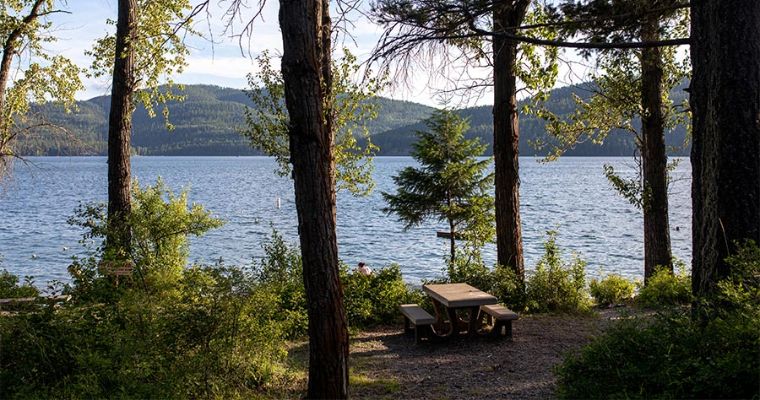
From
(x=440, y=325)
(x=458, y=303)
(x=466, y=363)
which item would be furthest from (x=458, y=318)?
(x=466, y=363)

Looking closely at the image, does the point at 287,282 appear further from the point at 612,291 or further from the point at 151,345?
the point at 612,291

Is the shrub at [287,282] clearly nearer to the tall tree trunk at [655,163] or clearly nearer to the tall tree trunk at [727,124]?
the tall tree trunk at [727,124]

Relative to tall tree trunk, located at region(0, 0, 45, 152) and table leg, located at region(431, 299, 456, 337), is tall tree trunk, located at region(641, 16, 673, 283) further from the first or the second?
tall tree trunk, located at region(0, 0, 45, 152)

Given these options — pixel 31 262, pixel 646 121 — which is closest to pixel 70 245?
pixel 31 262

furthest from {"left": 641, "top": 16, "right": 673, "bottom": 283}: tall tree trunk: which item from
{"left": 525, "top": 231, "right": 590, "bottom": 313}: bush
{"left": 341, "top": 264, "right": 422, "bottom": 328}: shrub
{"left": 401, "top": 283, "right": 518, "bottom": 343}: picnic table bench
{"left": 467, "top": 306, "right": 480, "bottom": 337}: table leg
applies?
{"left": 467, "top": 306, "right": 480, "bottom": 337}: table leg

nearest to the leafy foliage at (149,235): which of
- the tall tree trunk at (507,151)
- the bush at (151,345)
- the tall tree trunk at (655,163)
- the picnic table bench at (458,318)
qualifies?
the bush at (151,345)

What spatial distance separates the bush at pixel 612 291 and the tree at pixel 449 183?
11.1 feet

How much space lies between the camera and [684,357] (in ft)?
14.1

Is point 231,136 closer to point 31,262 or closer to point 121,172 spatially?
point 31,262

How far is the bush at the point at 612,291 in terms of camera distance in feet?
39.5

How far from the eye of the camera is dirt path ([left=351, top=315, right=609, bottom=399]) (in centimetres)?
612

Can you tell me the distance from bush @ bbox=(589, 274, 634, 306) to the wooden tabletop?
4446mm

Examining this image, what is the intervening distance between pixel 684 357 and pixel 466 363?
329 centimetres

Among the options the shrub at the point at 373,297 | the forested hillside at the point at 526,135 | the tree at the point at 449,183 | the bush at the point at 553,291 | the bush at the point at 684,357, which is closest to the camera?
the bush at the point at 684,357
